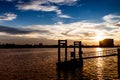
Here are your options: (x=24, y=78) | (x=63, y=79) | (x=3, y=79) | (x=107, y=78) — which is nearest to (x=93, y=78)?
(x=107, y=78)

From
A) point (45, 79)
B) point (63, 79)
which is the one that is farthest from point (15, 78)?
point (63, 79)

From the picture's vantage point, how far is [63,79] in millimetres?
31391

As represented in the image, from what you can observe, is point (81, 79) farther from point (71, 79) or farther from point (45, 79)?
point (45, 79)

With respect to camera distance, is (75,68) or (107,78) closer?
(107,78)

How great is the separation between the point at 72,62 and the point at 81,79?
12.1 metres

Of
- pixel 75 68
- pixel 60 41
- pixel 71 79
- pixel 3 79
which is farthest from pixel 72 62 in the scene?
pixel 3 79

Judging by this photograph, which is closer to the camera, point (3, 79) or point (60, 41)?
point (3, 79)

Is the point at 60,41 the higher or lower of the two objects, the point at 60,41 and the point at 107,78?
the higher

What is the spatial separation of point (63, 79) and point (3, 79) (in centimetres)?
881

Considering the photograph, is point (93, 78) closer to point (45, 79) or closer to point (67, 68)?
point (45, 79)

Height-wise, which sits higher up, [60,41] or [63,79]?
[60,41]

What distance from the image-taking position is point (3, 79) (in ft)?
104

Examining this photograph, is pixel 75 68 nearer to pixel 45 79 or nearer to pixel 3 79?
pixel 45 79

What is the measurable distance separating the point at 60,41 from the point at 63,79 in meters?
11.6
